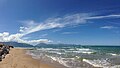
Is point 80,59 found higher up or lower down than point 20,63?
lower down

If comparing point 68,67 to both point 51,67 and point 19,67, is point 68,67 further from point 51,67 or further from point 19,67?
point 19,67

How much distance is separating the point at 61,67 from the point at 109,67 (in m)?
4.74

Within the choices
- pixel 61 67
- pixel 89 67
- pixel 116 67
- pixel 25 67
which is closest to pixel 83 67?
pixel 89 67

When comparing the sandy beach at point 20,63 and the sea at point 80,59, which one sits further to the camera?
the sea at point 80,59

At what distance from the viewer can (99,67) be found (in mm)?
18406

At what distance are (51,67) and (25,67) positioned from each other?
2.75 metres

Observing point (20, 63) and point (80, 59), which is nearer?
point (20, 63)

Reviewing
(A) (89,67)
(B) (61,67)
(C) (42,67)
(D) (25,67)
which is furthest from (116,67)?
(D) (25,67)

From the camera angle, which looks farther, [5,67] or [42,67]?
[42,67]

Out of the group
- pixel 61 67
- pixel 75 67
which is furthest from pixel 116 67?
pixel 61 67

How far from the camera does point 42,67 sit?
59.1ft

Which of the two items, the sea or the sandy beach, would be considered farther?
the sea

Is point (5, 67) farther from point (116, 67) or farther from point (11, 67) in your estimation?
point (116, 67)

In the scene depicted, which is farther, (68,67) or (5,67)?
(68,67)
